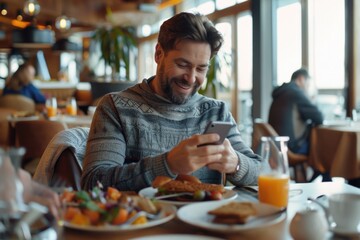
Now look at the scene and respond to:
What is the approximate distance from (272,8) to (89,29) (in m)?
8.85

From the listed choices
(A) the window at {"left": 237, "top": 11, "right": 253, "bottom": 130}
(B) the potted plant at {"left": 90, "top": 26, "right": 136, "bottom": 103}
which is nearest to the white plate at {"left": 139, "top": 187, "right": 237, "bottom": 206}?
(B) the potted plant at {"left": 90, "top": 26, "right": 136, "bottom": 103}

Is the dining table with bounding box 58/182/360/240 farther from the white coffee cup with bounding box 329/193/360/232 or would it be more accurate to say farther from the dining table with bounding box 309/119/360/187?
the dining table with bounding box 309/119/360/187

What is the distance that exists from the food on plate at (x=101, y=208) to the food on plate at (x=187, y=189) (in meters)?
0.14

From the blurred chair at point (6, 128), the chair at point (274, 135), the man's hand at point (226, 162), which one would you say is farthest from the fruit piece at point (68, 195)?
the blurred chair at point (6, 128)

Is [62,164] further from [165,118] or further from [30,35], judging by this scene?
[30,35]

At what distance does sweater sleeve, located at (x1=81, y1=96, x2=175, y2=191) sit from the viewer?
1.54 m

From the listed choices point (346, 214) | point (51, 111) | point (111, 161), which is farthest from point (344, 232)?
point (51, 111)

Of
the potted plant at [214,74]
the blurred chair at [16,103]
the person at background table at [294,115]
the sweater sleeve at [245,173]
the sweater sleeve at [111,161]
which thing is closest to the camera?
the sweater sleeve at [111,161]

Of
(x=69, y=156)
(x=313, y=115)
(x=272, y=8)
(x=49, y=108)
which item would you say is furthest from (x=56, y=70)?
(x=69, y=156)

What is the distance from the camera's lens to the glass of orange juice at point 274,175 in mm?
1344

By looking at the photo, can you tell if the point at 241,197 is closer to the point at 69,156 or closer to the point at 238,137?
the point at 238,137

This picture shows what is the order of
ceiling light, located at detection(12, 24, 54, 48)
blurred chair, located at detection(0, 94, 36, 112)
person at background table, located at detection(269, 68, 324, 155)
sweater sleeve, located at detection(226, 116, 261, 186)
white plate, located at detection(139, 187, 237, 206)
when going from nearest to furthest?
white plate, located at detection(139, 187, 237, 206) → sweater sleeve, located at detection(226, 116, 261, 186) → person at background table, located at detection(269, 68, 324, 155) → blurred chair, located at detection(0, 94, 36, 112) → ceiling light, located at detection(12, 24, 54, 48)

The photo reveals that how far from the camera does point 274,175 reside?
1.37m

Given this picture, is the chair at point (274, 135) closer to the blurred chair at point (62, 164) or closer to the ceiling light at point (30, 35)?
the blurred chair at point (62, 164)
